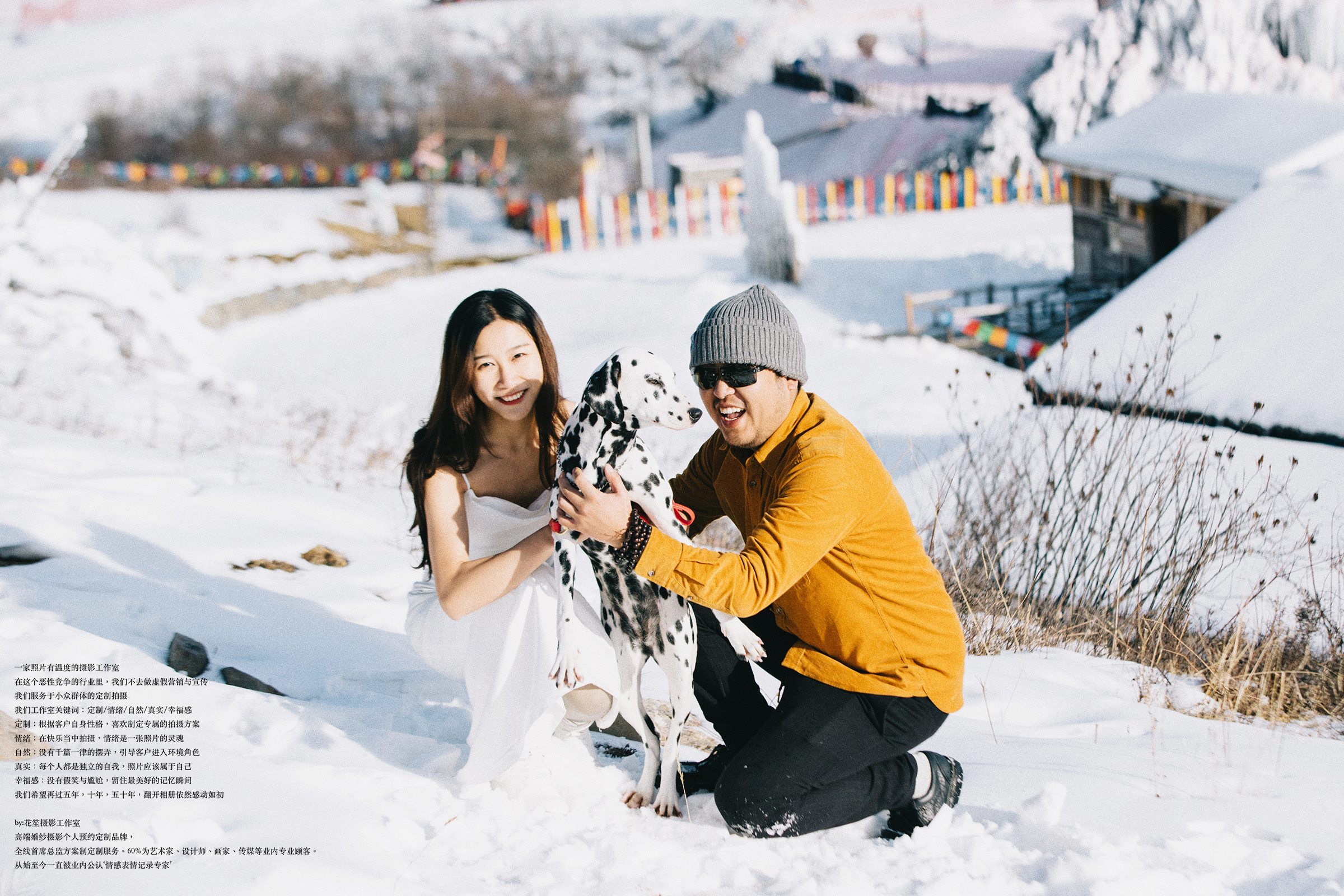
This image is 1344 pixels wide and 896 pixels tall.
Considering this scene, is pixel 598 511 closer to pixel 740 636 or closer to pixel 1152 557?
pixel 740 636

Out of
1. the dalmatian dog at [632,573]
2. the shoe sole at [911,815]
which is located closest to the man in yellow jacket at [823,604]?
the shoe sole at [911,815]

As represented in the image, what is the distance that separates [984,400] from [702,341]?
7.66 metres

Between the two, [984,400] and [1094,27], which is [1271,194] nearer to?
[984,400]

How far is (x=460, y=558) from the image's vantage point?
2.92 metres

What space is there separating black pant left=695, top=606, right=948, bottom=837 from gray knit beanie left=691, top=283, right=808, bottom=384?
91cm

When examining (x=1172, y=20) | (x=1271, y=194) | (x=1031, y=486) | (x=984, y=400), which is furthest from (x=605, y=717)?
(x=1172, y=20)

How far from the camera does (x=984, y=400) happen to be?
973 centimetres

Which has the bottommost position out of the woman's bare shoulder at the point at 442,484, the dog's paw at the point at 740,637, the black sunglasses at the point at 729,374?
the dog's paw at the point at 740,637

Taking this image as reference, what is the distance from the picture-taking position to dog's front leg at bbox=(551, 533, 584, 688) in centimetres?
268

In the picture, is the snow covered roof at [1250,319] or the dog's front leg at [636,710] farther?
the snow covered roof at [1250,319]

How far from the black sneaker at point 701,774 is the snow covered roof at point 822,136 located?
2686 centimetres

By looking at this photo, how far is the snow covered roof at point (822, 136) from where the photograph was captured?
1218 inches

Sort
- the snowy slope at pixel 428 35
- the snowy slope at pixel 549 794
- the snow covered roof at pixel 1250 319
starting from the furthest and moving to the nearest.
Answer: the snowy slope at pixel 428 35 < the snow covered roof at pixel 1250 319 < the snowy slope at pixel 549 794

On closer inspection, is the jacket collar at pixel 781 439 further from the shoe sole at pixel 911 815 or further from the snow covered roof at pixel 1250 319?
the snow covered roof at pixel 1250 319
